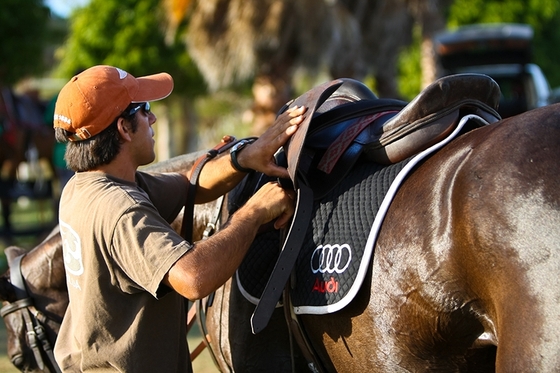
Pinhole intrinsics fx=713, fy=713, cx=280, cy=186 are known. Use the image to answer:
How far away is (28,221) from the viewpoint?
15188 mm

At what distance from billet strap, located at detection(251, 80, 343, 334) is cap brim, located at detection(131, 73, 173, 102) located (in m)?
0.51

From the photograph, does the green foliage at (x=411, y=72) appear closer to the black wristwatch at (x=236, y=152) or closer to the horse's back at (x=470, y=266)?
the black wristwatch at (x=236, y=152)

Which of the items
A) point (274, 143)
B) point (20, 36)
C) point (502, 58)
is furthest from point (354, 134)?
point (20, 36)

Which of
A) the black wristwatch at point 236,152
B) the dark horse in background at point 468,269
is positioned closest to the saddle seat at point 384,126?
the dark horse in background at point 468,269

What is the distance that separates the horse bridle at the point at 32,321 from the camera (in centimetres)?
283

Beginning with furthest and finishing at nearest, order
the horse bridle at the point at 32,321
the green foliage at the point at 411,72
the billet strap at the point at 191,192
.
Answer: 1. the green foliage at the point at 411,72
2. the horse bridle at the point at 32,321
3. the billet strap at the point at 191,192

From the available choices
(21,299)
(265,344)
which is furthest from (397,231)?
(21,299)

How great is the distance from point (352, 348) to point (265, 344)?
0.48 meters

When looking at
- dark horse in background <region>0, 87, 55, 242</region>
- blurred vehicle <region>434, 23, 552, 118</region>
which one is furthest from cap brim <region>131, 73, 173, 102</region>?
blurred vehicle <region>434, 23, 552, 118</region>

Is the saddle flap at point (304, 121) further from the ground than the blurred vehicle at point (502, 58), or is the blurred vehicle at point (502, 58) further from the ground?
the saddle flap at point (304, 121)

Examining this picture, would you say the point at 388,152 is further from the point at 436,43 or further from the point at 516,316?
the point at 436,43

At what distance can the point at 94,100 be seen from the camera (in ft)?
7.42

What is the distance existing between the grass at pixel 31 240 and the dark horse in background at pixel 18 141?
1.27 feet

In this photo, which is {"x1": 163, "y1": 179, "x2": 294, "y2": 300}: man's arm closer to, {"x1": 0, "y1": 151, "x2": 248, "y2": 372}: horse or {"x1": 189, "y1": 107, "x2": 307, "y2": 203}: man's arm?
{"x1": 189, "y1": 107, "x2": 307, "y2": 203}: man's arm
